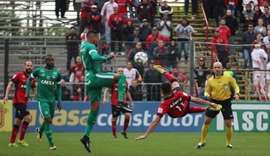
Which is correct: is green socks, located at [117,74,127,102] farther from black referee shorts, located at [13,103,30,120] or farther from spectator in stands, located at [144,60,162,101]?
black referee shorts, located at [13,103,30,120]

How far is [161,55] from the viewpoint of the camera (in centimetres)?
3083

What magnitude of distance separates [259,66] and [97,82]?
12844mm

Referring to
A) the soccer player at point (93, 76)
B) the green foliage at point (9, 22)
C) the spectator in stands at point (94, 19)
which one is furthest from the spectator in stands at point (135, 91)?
the soccer player at point (93, 76)

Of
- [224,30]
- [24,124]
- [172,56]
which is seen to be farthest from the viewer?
[224,30]

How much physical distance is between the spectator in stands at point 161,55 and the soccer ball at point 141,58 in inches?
15.6

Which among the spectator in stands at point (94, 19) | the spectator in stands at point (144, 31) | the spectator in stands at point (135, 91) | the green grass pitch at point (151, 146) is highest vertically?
the spectator in stands at point (94, 19)

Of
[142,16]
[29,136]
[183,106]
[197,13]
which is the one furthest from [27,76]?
[197,13]

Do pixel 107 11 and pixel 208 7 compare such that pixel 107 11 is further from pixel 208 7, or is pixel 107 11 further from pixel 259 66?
pixel 259 66

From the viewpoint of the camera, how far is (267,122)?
31703mm

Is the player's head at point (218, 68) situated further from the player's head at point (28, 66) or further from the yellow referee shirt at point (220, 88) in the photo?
the player's head at point (28, 66)

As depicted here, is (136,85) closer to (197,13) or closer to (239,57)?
(239,57)

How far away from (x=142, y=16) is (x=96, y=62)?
16.3 m

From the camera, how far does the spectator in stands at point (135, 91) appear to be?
30.8 metres

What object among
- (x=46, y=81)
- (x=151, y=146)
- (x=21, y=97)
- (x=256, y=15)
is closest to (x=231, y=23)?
(x=256, y=15)
